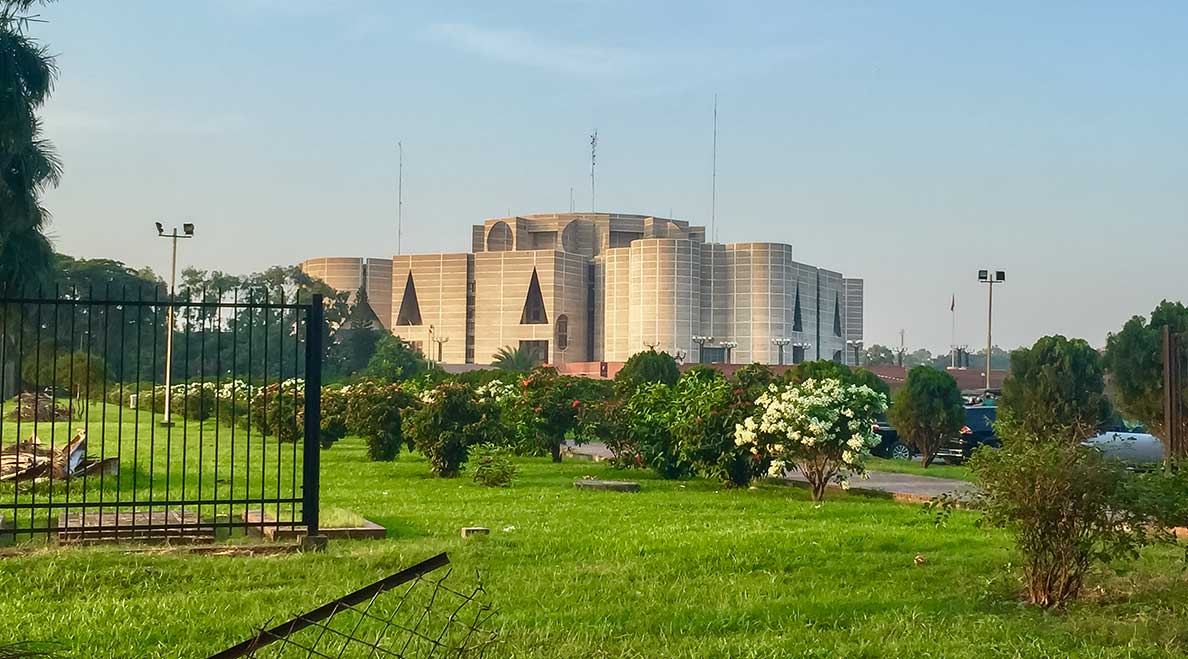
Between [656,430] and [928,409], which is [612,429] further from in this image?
[928,409]

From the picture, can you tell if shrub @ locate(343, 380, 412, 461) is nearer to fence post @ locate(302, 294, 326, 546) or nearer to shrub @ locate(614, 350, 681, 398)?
shrub @ locate(614, 350, 681, 398)

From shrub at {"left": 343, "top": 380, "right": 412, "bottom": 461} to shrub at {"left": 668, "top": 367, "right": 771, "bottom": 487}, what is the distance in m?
4.73

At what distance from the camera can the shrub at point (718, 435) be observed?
41.5 ft

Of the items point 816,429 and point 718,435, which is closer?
point 816,429

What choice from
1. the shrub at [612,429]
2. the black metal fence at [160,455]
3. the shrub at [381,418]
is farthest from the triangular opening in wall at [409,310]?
the shrub at [612,429]

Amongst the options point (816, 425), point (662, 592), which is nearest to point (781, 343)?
point (816, 425)

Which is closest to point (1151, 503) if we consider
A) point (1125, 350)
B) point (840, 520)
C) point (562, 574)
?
point (562, 574)

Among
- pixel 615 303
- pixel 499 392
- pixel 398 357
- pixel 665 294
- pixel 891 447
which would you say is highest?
pixel 665 294

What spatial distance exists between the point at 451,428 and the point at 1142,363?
961cm

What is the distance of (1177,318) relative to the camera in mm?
16359

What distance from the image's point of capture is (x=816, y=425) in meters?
11.2

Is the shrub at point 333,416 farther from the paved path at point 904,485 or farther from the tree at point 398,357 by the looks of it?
the tree at point 398,357

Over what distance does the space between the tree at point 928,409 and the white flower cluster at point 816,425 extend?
791 cm

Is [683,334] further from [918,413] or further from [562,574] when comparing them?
[562,574]
